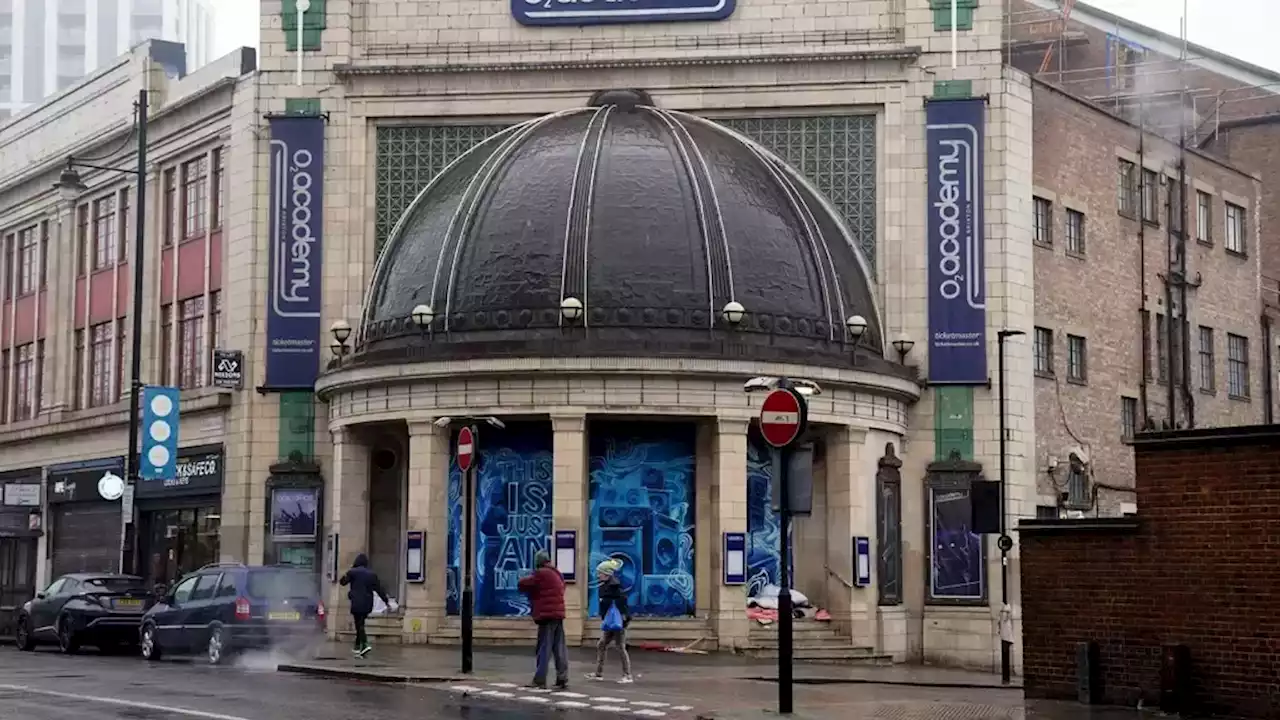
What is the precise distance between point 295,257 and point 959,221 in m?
15.2

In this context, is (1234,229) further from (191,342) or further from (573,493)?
(191,342)

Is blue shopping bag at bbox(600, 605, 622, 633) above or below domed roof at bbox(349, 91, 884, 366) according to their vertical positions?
below

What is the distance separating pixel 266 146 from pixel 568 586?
14.3 meters

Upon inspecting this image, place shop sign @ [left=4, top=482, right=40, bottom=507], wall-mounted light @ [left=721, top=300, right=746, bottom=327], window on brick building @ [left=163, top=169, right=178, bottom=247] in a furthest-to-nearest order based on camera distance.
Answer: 1. shop sign @ [left=4, top=482, right=40, bottom=507]
2. window on brick building @ [left=163, top=169, right=178, bottom=247]
3. wall-mounted light @ [left=721, top=300, right=746, bottom=327]

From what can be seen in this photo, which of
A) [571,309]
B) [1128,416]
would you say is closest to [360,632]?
[571,309]

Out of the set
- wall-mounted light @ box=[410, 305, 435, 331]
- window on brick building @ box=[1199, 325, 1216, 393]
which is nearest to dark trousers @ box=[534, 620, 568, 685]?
wall-mounted light @ box=[410, 305, 435, 331]

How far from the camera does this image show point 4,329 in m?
59.1

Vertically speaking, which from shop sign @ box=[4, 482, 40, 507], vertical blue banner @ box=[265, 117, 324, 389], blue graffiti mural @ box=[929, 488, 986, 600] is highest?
vertical blue banner @ box=[265, 117, 324, 389]

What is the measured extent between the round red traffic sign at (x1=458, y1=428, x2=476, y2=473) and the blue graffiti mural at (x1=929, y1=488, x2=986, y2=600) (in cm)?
1400

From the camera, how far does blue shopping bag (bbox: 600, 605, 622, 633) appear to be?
26297 millimetres

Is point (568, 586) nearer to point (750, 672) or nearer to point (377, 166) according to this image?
point (750, 672)

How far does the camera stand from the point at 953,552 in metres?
39.8

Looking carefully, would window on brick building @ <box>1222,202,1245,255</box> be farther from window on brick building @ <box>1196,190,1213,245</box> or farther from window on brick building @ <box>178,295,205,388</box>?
window on brick building @ <box>178,295,205,388</box>

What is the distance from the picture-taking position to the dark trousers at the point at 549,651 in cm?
2545
